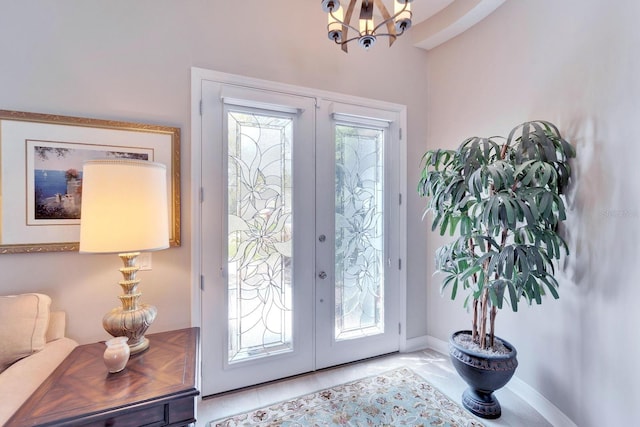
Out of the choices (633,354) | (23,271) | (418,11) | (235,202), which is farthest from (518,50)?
(23,271)

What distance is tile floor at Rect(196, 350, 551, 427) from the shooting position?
1.97 m

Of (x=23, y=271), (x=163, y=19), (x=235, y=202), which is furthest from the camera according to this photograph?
(x=235, y=202)

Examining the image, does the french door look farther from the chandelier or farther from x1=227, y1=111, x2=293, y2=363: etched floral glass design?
the chandelier

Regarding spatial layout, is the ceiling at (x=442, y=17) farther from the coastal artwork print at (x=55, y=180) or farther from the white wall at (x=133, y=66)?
the coastal artwork print at (x=55, y=180)

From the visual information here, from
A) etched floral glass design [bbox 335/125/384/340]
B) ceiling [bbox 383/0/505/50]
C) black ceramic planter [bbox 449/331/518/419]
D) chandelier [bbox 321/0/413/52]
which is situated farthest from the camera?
etched floral glass design [bbox 335/125/384/340]

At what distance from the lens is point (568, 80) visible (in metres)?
1.86

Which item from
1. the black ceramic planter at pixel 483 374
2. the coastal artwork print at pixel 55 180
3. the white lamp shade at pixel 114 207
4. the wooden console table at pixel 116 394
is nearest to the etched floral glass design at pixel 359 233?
the black ceramic planter at pixel 483 374

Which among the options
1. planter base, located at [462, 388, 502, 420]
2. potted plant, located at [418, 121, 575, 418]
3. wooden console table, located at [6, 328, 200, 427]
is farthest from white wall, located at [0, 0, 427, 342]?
planter base, located at [462, 388, 502, 420]

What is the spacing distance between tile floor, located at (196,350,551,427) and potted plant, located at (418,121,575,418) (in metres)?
0.18

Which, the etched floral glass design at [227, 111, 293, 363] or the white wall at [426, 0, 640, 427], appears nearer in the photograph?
the white wall at [426, 0, 640, 427]

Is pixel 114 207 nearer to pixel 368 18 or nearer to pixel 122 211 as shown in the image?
pixel 122 211

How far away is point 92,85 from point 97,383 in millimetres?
1663

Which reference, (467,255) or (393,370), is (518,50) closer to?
(467,255)

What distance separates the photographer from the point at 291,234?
2383mm
